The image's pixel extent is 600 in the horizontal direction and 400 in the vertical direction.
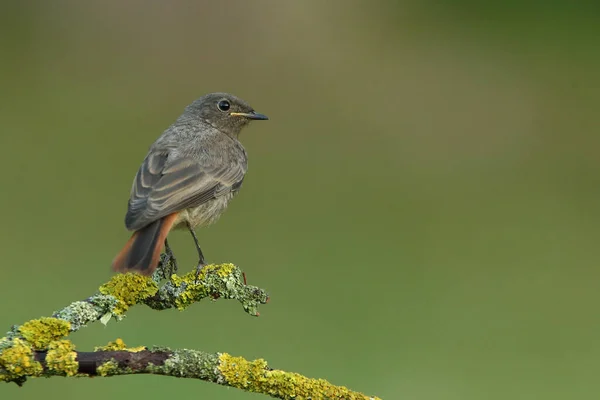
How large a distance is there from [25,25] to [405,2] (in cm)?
469

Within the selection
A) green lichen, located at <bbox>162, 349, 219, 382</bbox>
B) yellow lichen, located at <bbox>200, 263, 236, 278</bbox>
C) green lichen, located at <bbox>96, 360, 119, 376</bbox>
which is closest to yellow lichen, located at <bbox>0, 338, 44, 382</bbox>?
green lichen, located at <bbox>96, 360, 119, 376</bbox>

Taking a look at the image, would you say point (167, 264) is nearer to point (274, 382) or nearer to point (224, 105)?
point (224, 105)

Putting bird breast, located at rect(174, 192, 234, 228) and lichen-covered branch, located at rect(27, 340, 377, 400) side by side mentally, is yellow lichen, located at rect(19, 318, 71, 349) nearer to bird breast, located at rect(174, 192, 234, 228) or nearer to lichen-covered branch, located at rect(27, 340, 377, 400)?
lichen-covered branch, located at rect(27, 340, 377, 400)

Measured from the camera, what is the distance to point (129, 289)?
7.44 feet

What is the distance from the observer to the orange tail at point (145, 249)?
247cm

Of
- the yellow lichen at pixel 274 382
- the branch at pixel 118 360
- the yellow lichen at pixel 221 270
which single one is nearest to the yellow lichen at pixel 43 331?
the branch at pixel 118 360

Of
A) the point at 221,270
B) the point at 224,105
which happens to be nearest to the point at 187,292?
the point at 221,270

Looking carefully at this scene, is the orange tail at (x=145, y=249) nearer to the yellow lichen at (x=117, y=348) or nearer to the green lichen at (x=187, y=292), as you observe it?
the green lichen at (x=187, y=292)

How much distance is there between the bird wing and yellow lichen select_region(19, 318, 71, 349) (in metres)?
0.98

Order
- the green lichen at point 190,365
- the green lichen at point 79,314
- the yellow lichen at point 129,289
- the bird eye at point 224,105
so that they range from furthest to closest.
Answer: the bird eye at point 224,105, the yellow lichen at point 129,289, the green lichen at point 79,314, the green lichen at point 190,365

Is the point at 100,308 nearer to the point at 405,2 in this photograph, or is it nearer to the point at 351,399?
the point at 351,399

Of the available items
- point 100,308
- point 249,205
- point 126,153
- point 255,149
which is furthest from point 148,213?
point 255,149

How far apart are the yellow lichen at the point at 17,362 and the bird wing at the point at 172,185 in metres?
1.14

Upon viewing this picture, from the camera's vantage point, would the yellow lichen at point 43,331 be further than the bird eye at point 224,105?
No
